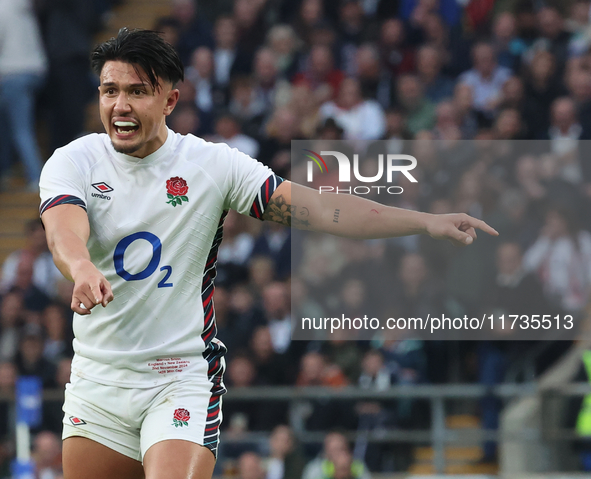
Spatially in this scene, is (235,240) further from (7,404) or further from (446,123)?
(7,404)

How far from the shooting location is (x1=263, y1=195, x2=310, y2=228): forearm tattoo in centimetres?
436

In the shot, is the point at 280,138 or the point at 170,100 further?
the point at 280,138

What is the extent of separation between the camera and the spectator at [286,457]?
8844 millimetres

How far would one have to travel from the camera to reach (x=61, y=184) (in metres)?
4.10

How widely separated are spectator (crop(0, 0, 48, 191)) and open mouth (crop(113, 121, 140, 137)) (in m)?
8.30

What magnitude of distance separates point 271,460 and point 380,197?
2685mm

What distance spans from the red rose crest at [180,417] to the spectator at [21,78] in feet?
28.7

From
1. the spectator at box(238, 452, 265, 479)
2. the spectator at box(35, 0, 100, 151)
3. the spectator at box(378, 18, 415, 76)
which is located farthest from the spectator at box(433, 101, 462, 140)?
the spectator at box(35, 0, 100, 151)

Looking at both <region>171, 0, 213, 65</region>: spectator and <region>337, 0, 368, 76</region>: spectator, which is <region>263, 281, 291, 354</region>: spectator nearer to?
<region>337, 0, 368, 76</region>: spectator

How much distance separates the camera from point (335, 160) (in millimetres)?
7637

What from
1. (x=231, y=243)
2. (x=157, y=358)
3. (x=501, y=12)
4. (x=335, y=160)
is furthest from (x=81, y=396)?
(x=501, y=12)

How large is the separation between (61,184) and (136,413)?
101 centimetres

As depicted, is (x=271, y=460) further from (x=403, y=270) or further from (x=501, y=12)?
(x=501, y=12)

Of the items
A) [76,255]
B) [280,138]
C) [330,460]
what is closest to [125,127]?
[76,255]
